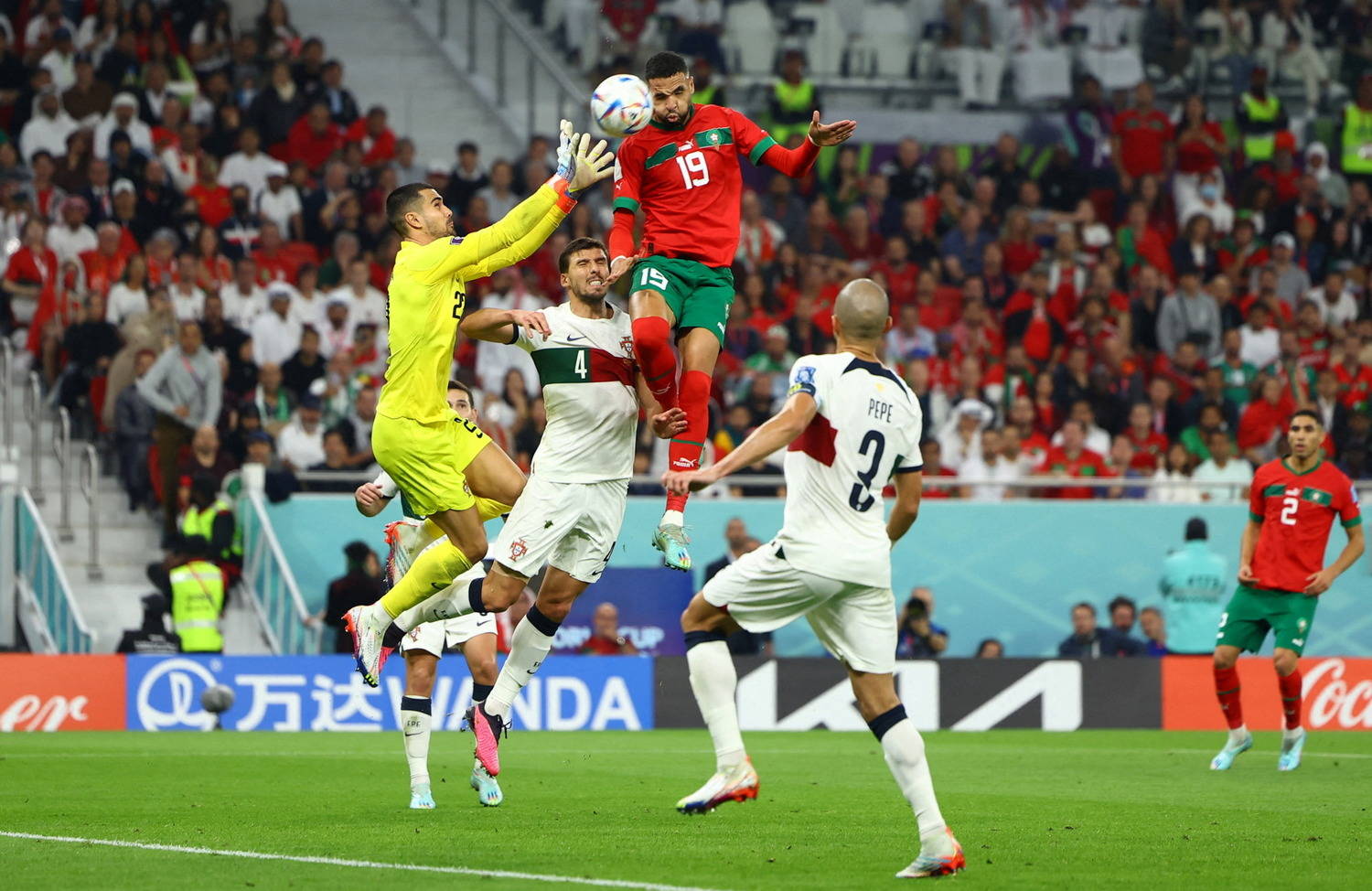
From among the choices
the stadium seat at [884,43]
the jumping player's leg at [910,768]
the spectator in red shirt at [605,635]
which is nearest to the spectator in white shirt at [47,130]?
the spectator in red shirt at [605,635]

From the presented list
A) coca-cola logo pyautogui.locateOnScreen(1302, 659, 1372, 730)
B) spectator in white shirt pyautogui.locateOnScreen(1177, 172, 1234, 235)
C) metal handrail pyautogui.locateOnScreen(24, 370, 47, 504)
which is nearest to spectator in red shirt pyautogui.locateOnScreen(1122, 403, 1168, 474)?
coca-cola logo pyautogui.locateOnScreen(1302, 659, 1372, 730)

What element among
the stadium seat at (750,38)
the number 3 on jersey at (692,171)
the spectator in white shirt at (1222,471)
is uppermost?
the stadium seat at (750,38)

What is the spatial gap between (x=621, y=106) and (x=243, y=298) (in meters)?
11.2

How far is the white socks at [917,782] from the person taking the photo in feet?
25.2

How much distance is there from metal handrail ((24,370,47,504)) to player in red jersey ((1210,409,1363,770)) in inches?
452

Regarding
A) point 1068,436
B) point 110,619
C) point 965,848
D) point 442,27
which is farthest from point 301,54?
point 965,848

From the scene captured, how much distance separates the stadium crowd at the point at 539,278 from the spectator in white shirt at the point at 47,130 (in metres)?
0.03

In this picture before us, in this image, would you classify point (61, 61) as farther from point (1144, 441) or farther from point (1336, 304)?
point (1336, 304)

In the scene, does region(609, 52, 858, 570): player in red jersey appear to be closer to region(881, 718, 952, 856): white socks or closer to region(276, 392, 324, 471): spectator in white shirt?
region(881, 718, 952, 856): white socks

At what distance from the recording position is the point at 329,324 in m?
20.6

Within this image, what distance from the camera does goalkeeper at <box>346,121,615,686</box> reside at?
406 inches

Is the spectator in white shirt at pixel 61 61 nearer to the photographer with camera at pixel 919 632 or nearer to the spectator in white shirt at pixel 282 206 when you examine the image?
the spectator in white shirt at pixel 282 206

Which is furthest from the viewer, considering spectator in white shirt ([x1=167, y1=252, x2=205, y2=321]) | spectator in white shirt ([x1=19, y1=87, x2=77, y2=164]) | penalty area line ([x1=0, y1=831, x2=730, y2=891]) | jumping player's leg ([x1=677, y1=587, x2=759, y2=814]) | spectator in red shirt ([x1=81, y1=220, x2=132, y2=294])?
spectator in white shirt ([x1=19, y1=87, x2=77, y2=164])

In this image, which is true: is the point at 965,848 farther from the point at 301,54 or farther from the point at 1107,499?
the point at 301,54
